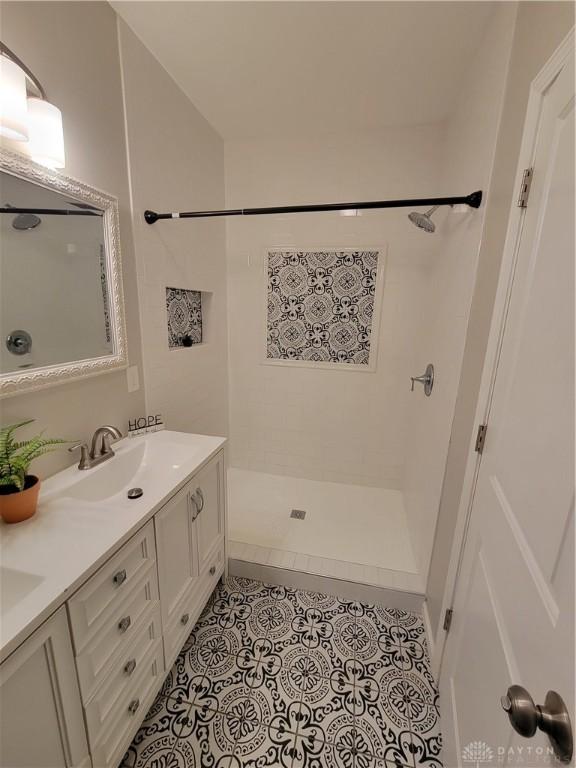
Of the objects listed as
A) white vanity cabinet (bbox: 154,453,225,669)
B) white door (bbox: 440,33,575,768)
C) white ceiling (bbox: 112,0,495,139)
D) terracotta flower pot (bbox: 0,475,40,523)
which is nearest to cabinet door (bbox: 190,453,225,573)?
white vanity cabinet (bbox: 154,453,225,669)

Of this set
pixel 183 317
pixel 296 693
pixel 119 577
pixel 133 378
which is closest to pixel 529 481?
pixel 119 577

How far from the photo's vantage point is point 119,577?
898mm

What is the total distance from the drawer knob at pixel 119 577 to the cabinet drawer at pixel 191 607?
0.42 metres

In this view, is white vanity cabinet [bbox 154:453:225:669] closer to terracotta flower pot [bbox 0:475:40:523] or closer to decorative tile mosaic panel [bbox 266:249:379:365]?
terracotta flower pot [bbox 0:475:40:523]

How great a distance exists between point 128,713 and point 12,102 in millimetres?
1824

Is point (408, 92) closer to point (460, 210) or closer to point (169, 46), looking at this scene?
point (460, 210)

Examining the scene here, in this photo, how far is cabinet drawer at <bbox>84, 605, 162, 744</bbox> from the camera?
85 cm

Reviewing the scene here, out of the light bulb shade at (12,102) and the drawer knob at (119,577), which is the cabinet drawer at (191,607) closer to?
the drawer knob at (119,577)

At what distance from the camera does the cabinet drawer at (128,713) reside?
35.3 inches

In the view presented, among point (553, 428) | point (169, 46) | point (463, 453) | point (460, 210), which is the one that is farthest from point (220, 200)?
point (553, 428)

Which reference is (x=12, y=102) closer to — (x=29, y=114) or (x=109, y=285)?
(x=29, y=114)

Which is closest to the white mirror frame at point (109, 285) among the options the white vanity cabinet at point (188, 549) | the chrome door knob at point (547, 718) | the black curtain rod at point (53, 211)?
the black curtain rod at point (53, 211)

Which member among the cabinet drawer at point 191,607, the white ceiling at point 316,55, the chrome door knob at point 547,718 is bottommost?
the cabinet drawer at point 191,607

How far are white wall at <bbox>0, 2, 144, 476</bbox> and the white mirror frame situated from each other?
→ 48 mm
